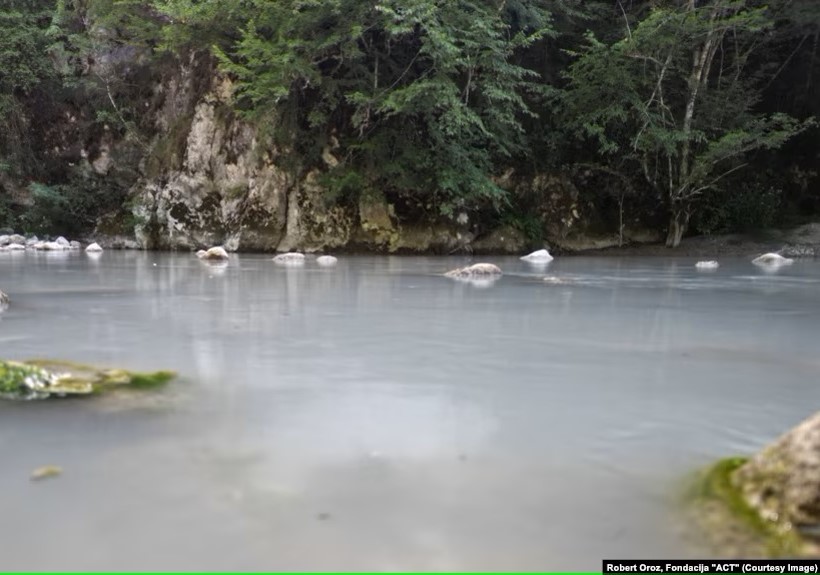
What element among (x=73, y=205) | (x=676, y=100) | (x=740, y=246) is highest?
(x=676, y=100)

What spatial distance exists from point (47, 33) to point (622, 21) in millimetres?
11752

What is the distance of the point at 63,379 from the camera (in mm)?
1811

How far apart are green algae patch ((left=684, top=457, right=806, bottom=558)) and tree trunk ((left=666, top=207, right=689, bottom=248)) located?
11.3 meters

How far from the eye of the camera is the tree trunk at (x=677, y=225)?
11.6m

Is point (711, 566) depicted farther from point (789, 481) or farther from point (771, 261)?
point (771, 261)

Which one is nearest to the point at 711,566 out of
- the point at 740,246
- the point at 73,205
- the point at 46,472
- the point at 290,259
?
the point at 46,472

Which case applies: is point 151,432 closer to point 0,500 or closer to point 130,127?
point 0,500

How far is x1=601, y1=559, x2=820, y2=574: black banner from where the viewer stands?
91cm

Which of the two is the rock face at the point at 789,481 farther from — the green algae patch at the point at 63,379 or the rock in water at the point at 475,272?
the rock in water at the point at 475,272

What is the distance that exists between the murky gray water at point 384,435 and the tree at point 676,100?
7.98 m

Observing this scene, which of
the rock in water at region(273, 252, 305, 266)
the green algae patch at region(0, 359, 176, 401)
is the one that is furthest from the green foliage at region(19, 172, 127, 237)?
the green algae patch at region(0, 359, 176, 401)

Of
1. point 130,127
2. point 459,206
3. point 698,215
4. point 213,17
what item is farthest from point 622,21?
point 130,127

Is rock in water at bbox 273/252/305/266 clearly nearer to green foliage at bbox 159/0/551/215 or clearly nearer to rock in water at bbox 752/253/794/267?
green foliage at bbox 159/0/551/215

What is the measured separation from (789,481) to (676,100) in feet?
39.4
